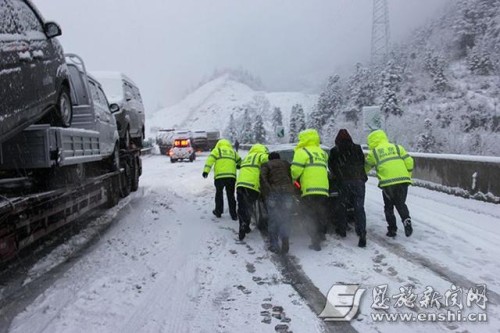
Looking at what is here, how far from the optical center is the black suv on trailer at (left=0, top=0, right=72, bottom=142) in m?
4.61

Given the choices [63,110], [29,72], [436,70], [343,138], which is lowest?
[343,138]

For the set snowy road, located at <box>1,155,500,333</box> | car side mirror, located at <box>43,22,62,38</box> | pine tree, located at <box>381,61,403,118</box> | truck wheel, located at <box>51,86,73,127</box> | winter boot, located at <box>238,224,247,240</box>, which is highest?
pine tree, located at <box>381,61,403,118</box>

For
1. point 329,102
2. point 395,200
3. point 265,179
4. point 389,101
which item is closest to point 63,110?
point 265,179

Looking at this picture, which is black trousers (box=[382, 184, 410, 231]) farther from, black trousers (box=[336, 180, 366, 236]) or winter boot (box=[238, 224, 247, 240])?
winter boot (box=[238, 224, 247, 240])

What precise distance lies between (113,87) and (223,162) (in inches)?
233

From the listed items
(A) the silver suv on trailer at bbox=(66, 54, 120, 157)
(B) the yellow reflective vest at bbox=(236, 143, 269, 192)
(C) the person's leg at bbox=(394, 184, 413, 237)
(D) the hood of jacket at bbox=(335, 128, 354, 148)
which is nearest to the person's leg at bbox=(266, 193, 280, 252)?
(B) the yellow reflective vest at bbox=(236, 143, 269, 192)

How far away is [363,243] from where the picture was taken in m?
7.05

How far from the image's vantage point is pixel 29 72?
206 inches

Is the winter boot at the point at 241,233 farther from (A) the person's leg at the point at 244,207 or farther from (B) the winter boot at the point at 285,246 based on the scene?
(B) the winter boot at the point at 285,246

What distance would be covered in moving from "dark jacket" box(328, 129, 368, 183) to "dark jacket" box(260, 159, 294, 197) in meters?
0.84

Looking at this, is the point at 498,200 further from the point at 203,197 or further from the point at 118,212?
the point at 118,212

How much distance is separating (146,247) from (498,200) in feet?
22.2

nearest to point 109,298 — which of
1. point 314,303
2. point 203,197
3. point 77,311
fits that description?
point 77,311

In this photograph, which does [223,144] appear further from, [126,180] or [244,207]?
[126,180]
